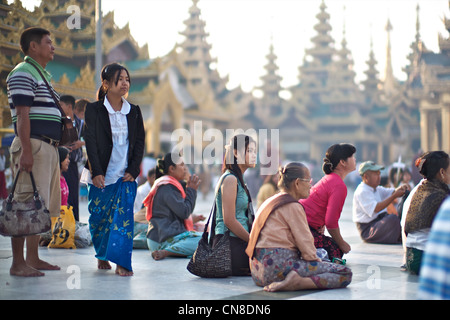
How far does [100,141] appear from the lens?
494 centimetres

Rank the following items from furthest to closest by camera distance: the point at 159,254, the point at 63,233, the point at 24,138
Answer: the point at 63,233 → the point at 159,254 → the point at 24,138

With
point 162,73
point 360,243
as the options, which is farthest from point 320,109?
point 360,243

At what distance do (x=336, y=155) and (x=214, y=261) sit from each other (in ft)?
4.80

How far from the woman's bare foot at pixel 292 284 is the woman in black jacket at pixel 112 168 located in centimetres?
125

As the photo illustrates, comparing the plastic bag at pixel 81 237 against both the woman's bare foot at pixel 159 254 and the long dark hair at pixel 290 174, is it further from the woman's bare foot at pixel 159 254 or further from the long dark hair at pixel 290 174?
the long dark hair at pixel 290 174

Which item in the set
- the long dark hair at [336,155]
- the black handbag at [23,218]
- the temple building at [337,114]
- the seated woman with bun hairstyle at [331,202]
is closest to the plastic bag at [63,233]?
the black handbag at [23,218]

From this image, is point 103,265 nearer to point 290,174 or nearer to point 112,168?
point 112,168

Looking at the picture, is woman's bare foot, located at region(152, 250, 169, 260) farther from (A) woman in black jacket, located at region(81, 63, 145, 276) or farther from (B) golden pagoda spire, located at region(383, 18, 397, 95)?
(B) golden pagoda spire, located at region(383, 18, 397, 95)

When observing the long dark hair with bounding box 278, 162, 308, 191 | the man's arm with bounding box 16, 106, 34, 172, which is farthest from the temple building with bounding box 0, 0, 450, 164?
the long dark hair with bounding box 278, 162, 308, 191

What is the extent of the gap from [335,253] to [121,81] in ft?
7.22

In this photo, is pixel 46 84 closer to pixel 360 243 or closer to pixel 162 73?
pixel 360 243

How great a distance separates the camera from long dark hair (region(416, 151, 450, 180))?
4.77 m

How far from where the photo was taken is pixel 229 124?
39188 millimetres

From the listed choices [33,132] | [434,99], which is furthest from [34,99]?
[434,99]
